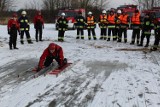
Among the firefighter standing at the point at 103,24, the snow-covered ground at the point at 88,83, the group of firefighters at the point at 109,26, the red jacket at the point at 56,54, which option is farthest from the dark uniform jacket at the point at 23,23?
the red jacket at the point at 56,54

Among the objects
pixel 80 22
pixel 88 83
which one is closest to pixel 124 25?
pixel 80 22

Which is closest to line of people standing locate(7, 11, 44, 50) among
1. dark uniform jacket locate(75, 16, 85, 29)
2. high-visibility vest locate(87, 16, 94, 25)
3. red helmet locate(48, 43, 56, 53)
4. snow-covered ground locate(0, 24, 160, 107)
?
snow-covered ground locate(0, 24, 160, 107)

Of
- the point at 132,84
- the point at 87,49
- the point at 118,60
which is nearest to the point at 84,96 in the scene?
the point at 132,84

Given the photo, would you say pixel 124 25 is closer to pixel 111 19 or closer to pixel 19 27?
pixel 111 19

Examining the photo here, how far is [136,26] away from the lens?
16281mm

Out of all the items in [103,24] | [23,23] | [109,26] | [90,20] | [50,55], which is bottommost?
[50,55]

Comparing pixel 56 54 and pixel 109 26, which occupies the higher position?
pixel 109 26

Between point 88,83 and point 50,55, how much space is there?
82.8 inches

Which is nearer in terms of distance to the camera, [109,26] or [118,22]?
[118,22]

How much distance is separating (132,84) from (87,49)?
695cm

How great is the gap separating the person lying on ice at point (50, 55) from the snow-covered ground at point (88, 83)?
20.0 inches

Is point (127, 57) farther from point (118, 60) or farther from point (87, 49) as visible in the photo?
point (87, 49)

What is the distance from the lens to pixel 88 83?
7996 millimetres

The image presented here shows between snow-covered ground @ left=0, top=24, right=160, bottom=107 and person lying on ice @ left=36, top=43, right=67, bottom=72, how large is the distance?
20.0 inches
